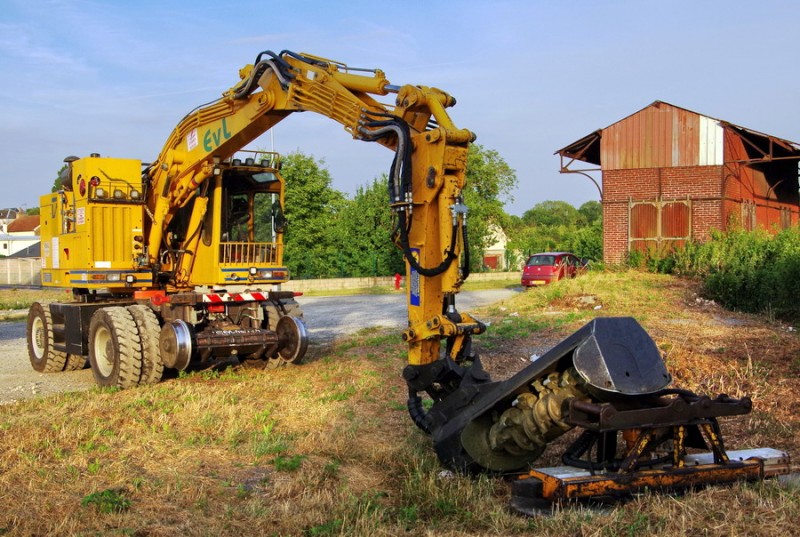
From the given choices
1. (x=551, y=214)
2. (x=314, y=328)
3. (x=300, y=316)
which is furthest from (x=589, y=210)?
(x=300, y=316)

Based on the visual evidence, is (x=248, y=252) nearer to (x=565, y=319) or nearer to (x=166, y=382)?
(x=166, y=382)

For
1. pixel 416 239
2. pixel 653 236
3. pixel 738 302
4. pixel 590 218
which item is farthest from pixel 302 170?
pixel 590 218

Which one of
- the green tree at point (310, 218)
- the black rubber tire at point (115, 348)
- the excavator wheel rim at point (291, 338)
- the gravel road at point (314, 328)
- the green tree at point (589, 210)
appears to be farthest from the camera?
the green tree at point (589, 210)

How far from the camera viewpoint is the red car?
27.9 meters

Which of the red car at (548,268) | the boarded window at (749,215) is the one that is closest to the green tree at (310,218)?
the red car at (548,268)

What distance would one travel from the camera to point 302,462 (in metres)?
A: 6.32

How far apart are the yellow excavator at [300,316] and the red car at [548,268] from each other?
17.1 m

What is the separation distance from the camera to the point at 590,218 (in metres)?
111

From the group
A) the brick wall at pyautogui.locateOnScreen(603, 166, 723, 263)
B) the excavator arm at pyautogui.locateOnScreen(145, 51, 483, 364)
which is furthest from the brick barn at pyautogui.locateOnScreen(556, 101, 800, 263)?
the excavator arm at pyautogui.locateOnScreen(145, 51, 483, 364)

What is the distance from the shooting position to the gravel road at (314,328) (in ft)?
36.9

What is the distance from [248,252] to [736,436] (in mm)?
7383

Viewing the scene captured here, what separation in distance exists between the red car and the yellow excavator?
17066 mm

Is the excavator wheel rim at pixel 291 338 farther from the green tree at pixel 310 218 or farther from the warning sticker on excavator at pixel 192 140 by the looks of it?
the green tree at pixel 310 218

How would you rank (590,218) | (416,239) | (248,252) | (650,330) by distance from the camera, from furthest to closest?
(590,218) < (650,330) < (248,252) < (416,239)
